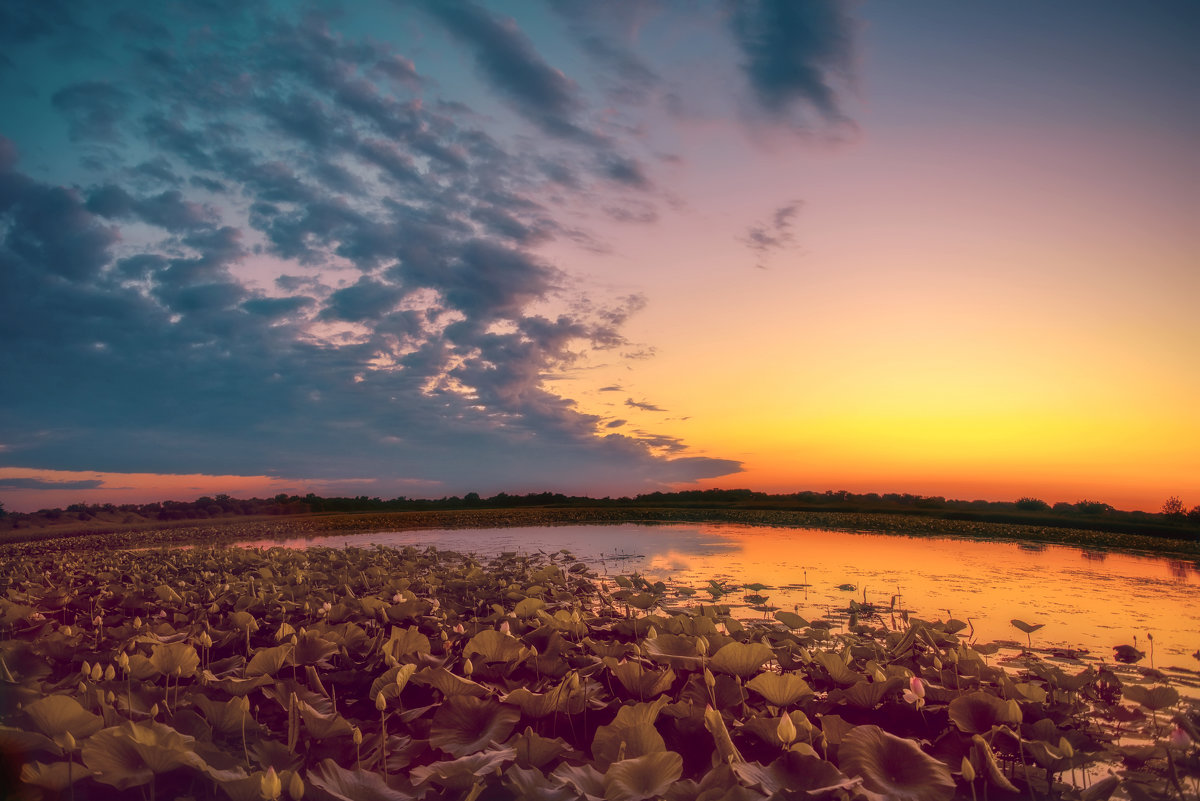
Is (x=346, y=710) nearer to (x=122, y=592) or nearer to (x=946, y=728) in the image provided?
A: (x=946, y=728)

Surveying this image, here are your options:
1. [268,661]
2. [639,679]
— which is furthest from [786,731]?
[268,661]

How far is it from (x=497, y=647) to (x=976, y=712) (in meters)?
2.03

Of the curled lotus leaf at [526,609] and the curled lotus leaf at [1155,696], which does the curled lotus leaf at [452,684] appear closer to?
the curled lotus leaf at [526,609]

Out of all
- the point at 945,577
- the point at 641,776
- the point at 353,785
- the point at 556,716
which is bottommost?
the point at 945,577

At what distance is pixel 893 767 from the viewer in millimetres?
1727

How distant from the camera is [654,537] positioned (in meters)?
14.1

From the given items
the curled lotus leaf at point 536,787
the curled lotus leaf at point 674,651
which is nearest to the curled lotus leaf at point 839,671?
the curled lotus leaf at point 674,651

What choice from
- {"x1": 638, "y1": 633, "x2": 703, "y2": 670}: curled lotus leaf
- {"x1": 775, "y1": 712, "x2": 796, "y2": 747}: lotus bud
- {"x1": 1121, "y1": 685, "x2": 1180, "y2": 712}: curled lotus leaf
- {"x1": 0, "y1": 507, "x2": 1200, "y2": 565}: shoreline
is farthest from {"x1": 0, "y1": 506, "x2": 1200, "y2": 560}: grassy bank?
{"x1": 775, "y1": 712, "x2": 796, "y2": 747}: lotus bud

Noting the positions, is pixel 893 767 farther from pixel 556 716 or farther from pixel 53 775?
pixel 53 775

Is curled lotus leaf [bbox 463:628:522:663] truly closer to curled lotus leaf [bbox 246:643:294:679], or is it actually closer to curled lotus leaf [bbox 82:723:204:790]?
curled lotus leaf [bbox 246:643:294:679]

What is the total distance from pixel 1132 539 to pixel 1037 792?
610 inches

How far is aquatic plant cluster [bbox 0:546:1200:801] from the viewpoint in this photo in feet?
5.36

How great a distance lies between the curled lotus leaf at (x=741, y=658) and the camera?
2383mm

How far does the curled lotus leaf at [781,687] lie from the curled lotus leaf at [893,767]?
0.34 m
